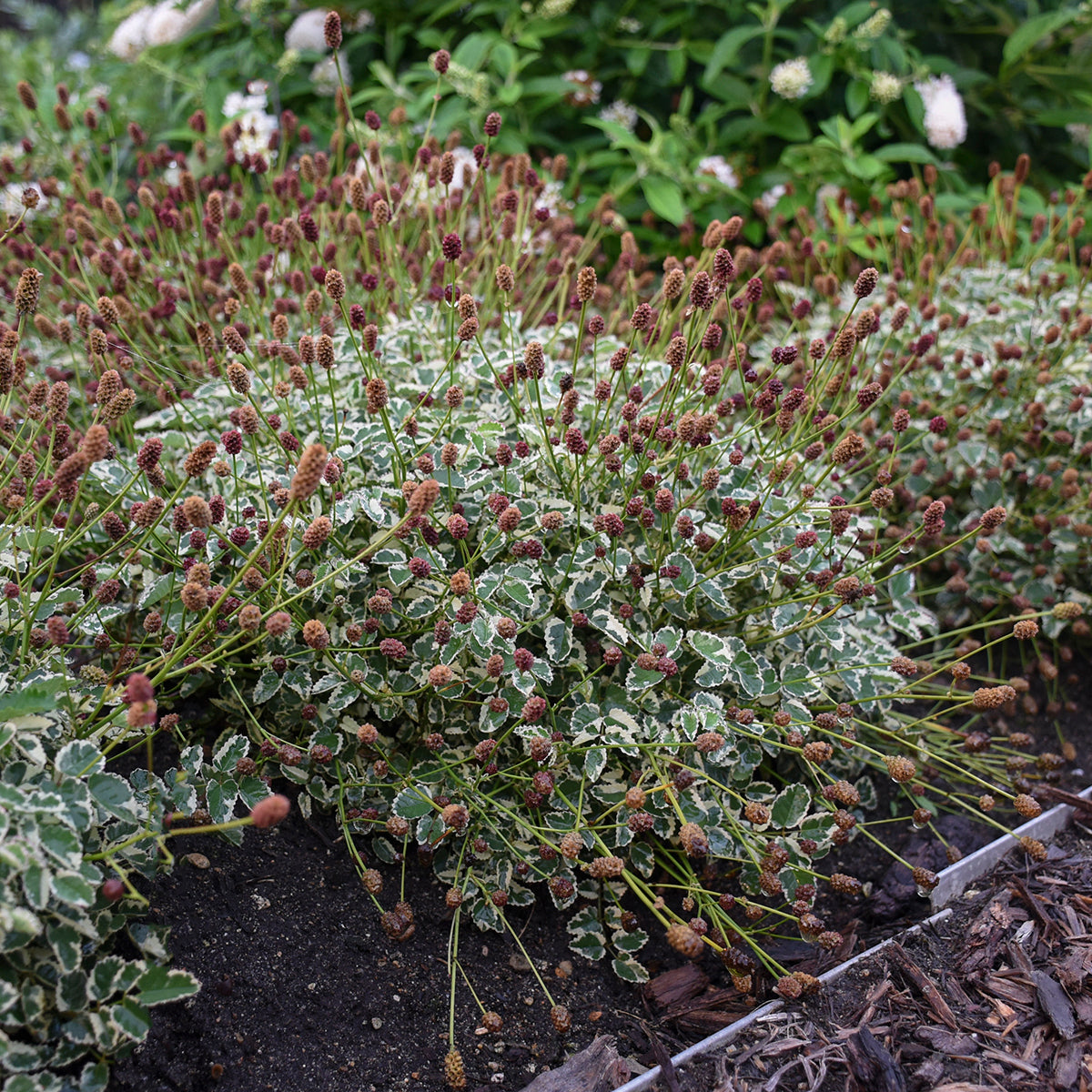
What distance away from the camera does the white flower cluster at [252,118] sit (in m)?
3.34

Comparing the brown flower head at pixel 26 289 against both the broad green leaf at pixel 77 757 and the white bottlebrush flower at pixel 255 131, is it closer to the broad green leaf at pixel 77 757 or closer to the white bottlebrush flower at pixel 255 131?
the broad green leaf at pixel 77 757

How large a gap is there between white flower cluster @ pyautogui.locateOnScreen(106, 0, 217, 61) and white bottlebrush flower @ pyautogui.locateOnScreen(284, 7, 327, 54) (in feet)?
1.65

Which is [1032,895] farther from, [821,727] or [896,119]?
[896,119]

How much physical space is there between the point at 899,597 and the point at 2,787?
193 cm

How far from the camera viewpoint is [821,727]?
1787 mm

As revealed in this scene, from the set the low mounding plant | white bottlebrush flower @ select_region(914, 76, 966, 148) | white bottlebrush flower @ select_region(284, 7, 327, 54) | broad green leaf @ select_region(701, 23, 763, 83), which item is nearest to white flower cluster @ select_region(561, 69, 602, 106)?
broad green leaf @ select_region(701, 23, 763, 83)

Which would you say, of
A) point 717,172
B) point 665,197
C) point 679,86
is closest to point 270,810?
point 665,197

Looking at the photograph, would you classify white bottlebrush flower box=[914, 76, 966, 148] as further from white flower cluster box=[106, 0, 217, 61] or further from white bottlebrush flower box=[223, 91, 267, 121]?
white flower cluster box=[106, 0, 217, 61]

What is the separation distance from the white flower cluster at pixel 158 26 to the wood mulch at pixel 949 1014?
14.5 ft

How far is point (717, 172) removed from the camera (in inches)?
144

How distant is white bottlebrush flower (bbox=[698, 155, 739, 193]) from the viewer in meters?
3.60

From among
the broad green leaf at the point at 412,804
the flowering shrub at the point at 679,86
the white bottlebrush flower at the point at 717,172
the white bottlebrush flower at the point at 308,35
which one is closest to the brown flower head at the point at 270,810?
the broad green leaf at the point at 412,804

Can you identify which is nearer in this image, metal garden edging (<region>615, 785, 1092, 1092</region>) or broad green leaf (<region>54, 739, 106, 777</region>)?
broad green leaf (<region>54, 739, 106, 777</region>)

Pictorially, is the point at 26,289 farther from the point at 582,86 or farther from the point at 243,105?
the point at 582,86
